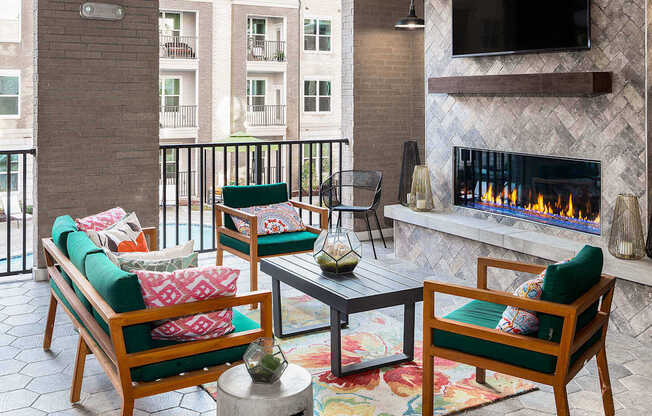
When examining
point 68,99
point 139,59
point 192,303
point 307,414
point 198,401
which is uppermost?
point 139,59

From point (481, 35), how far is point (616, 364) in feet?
9.29

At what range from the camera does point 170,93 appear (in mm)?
19391

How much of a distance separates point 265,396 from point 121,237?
177cm

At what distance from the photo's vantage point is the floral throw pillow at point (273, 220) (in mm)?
5340

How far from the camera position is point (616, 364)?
3.91 m

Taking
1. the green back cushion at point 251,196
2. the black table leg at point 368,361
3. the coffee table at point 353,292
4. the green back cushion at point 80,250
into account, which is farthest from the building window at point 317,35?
the green back cushion at point 80,250

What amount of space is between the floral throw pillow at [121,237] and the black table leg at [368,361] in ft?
3.94

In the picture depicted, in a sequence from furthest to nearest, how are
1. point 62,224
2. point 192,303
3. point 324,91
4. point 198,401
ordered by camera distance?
point 324,91
point 62,224
point 198,401
point 192,303

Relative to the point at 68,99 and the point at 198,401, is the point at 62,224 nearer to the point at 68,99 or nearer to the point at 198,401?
the point at 198,401

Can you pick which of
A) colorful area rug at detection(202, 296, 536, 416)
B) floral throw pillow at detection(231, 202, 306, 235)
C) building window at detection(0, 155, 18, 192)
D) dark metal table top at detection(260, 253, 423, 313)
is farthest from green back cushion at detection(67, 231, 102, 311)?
building window at detection(0, 155, 18, 192)

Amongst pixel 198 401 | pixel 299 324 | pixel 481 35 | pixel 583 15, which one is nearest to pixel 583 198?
pixel 583 15

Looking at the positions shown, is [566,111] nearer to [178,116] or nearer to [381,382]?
[381,382]

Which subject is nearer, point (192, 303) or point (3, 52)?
point (192, 303)

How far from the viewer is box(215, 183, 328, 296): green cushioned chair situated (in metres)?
5.07
